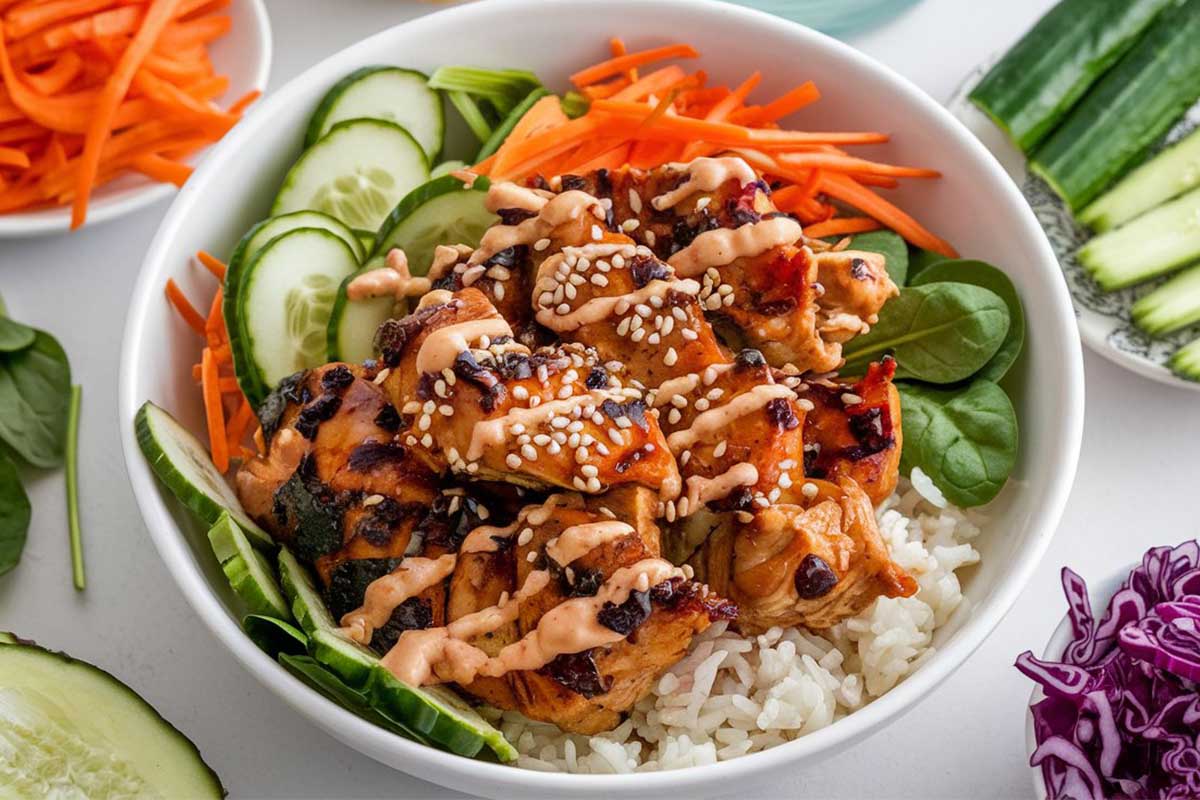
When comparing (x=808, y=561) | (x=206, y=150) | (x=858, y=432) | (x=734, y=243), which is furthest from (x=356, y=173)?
(x=808, y=561)

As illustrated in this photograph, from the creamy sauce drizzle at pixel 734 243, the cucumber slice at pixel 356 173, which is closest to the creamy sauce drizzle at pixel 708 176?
the creamy sauce drizzle at pixel 734 243

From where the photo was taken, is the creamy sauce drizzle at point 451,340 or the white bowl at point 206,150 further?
the white bowl at point 206,150

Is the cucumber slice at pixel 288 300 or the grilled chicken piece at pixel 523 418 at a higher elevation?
the grilled chicken piece at pixel 523 418

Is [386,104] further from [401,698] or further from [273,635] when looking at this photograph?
[401,698]

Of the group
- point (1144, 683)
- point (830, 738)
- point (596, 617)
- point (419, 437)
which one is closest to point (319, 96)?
point (419, 437)

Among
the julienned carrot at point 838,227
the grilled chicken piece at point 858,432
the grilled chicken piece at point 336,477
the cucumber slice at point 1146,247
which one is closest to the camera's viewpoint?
the grilled chicken piece at point 336,477

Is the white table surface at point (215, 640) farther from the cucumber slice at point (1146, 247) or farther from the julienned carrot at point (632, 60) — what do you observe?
the julienned carrot at point (632, 60)
